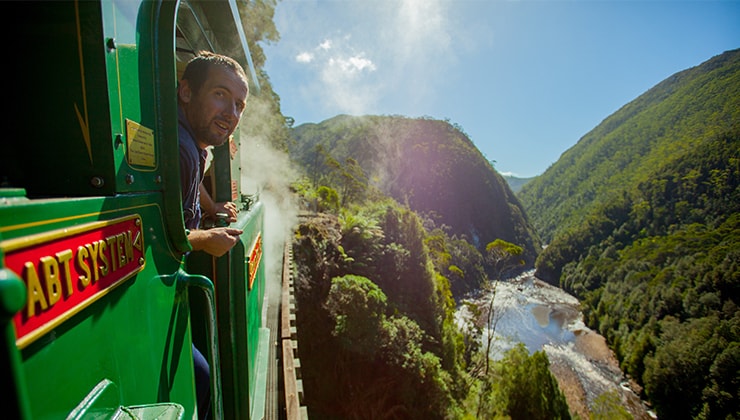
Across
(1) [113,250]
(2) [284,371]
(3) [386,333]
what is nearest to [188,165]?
(1) [113,250]

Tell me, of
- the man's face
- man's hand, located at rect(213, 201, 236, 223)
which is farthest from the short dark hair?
man's hand, located at rect(213, 201, 236, 223)

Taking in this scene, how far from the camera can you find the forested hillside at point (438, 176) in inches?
3310

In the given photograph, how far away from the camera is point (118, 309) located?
0.92 metres

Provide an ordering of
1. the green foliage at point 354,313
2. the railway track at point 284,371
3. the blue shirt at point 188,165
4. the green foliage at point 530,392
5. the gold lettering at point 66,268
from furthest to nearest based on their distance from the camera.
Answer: the green foliage at point 530,392 → the green foliage at point 354,313 → the railway track at point 284,371 → the blue shirt at point 188,165 → the gold lettering at point 66,268

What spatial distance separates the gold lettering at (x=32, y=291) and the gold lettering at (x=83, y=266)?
0.13 metres

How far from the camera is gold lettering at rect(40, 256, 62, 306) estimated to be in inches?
24.8

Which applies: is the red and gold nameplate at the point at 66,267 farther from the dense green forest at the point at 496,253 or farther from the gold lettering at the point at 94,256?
the dense green forest at the point at 496,253

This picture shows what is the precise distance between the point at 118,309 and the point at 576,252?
83.5 meters

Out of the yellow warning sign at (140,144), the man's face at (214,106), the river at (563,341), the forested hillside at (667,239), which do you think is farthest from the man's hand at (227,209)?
the forested hillside at (667,239)

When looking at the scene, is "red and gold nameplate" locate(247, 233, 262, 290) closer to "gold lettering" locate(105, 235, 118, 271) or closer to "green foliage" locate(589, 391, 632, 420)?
"gold lettering" locate(105, 235, 118, 271)

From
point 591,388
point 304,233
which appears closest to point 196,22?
point 304,233

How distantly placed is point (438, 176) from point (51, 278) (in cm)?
9068

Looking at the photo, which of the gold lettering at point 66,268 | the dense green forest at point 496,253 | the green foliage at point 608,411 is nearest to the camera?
the gold lettering at point 66,268

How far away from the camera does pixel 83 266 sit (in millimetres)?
754
